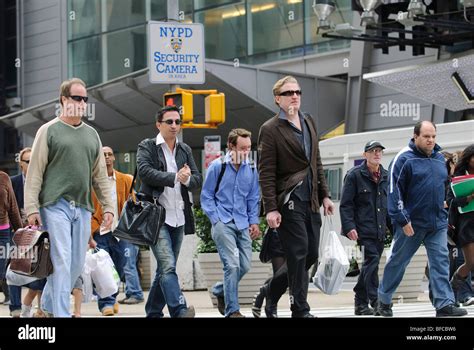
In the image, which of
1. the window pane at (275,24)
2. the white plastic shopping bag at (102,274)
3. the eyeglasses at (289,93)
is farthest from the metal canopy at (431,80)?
the eyeglasses at (289,93)

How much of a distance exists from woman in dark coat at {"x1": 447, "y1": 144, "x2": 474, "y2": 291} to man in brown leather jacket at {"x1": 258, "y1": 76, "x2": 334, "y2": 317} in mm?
3352

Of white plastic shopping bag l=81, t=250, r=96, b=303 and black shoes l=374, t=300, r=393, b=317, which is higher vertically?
white plastic shopping bag l=81, t=250, r=96, b=303

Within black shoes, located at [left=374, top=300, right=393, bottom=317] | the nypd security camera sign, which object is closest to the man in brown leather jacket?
black shoes, located at [left=374, top=300, right=393, bottom=317]

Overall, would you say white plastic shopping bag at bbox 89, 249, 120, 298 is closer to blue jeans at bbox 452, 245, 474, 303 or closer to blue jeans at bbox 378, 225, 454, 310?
blue jeans at bbox 378, 225, 454, 310

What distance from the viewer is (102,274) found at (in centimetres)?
1292

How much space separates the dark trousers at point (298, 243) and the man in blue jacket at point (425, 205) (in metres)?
1.30

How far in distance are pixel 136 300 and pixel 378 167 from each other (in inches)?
161

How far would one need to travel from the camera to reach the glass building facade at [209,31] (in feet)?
99.9

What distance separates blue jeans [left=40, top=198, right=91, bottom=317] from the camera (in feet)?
32.0

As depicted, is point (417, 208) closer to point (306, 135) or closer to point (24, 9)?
point (306, 135)

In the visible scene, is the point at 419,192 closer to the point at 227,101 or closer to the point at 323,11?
the point at 323,11

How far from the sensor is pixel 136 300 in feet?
52.4

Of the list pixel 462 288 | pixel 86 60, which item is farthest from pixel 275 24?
pixel 462 288

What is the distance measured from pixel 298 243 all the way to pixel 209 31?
22633 mm
